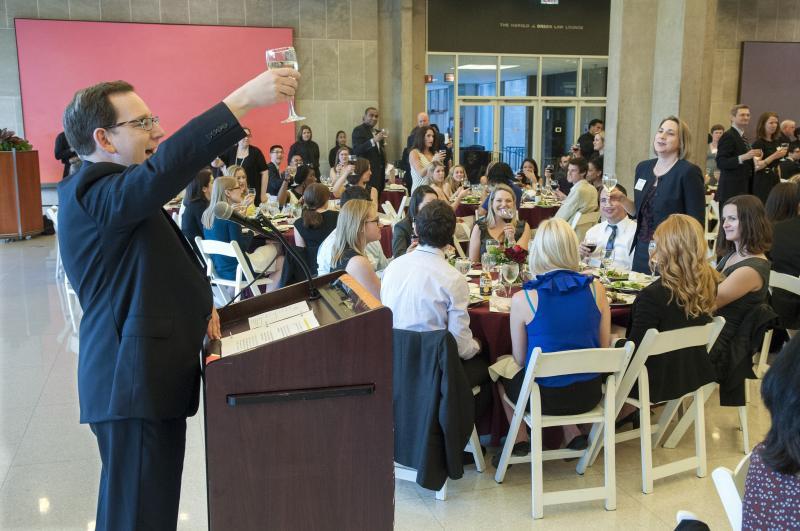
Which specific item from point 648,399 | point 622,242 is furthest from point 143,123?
point 622,242

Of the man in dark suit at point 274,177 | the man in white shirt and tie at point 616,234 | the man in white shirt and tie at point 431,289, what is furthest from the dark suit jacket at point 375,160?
the man in white shirt and tie at point 431,289

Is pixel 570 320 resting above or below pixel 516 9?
below

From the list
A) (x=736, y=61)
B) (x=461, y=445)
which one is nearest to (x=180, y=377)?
(x=461, y=445)

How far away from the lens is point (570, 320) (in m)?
3.47

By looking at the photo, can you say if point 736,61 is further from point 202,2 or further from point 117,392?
point 117,392

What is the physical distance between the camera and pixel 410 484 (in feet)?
12.5

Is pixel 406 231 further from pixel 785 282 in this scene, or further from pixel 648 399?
pixel 785 282

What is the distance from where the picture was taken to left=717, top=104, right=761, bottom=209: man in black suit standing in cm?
893

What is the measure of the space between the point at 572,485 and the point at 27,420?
3279 millimetres

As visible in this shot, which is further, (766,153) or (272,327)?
(766,153)

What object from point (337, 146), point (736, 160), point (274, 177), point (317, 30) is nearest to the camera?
point (736, 160)

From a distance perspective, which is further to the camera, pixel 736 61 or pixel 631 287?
pixel 736 61

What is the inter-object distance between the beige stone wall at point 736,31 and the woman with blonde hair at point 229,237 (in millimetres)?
13102

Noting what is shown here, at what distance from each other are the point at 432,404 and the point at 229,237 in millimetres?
3428
